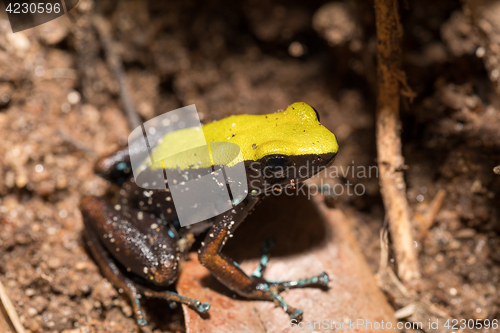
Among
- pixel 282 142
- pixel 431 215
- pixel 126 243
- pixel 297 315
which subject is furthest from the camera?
pixel 431 215

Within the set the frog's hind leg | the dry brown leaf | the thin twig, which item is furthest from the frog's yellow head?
the thin twig

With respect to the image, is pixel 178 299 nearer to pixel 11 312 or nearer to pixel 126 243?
pixel 126 243

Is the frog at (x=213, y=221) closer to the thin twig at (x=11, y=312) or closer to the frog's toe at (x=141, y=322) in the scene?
the frog's toe at (x=141, y=322)

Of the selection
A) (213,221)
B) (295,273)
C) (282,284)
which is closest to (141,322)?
(213,221)

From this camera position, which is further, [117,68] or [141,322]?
[117,68]

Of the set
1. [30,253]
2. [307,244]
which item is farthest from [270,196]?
[30,253]

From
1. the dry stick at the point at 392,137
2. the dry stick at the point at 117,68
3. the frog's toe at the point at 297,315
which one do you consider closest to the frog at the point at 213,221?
the frog's toe at the point at 297,315

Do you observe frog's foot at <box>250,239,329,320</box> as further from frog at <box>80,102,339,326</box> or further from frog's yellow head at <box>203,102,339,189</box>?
frog's yellow head at <box>203,102,339,189</box>
